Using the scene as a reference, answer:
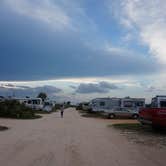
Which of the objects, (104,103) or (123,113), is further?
(104,103)

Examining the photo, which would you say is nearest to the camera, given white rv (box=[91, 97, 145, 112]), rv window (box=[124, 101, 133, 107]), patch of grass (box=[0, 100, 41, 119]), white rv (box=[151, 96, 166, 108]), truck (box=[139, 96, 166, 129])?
truck (box=[139, 96, 166, 129])

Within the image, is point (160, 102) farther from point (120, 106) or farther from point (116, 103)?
point (116, 103)

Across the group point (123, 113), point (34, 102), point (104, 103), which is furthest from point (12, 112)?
point (34, 102)

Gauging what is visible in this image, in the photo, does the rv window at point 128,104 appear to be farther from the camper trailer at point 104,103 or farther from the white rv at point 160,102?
the white rv at point 160,102

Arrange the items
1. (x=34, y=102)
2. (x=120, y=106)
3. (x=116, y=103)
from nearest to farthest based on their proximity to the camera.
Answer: (x=120, y=106), (x=116, y=103), (x=34, y=102)

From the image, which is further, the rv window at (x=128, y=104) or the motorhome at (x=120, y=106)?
the rv window at (x=128, y=104)

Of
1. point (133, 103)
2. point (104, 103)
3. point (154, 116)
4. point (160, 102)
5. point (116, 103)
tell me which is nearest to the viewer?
point (154, 116)

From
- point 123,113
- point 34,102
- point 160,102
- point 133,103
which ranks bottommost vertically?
point 123,113

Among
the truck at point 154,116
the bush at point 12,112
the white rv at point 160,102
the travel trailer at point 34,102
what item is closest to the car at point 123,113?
the bush at point 12,112

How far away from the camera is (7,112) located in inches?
1581

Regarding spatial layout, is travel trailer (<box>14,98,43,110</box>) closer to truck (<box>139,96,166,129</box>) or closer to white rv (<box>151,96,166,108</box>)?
white rv (<box>151,96,166,108</box>)

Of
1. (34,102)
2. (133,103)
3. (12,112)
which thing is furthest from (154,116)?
(34,102)

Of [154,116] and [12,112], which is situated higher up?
[12,112]

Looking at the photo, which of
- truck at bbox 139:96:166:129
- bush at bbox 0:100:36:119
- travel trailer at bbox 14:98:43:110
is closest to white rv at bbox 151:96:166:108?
truck at bbox 139:96:166:129
